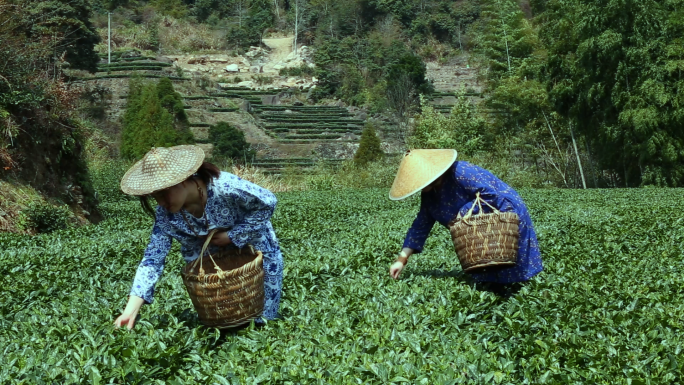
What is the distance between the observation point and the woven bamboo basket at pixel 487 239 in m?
4.78

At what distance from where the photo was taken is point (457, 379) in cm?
328

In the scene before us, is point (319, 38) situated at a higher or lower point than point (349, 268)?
lower

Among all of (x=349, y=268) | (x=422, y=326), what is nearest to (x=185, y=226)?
(x=422, y=326)

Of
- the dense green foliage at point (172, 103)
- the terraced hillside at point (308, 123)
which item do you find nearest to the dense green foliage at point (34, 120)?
the dense green foliage at point (172, 103)

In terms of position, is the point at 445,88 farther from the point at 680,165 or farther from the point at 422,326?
the point at 422,326

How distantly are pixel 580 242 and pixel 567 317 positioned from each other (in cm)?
415

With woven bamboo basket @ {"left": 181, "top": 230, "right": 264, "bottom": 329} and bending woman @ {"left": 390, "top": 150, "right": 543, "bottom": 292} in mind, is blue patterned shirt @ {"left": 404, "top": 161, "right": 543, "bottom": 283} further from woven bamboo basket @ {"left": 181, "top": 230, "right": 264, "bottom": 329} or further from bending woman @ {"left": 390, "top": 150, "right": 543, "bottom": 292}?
woven bamboo basket @ {"left": 181, "top": 230, "right": 264, "bottom": 329}

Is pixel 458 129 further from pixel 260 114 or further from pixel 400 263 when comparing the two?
pixel 400 263

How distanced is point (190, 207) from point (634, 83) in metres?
25.8

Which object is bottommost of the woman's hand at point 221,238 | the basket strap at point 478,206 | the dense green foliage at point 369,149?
the dense green foliage at point 369,149

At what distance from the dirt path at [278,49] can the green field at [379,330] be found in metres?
82.0

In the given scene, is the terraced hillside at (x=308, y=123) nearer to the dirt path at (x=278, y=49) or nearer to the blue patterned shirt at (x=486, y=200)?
the dirt path at (x=278, y=49)

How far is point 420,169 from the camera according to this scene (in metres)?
4.95

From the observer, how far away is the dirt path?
91.1m
